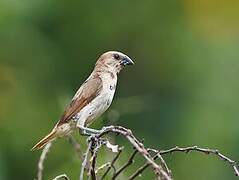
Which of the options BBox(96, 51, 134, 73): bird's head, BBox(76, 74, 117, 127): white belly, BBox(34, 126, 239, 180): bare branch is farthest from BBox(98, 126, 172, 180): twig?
BBox(96, 51, 134, 73): bird's head

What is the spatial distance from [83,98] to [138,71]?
19.6 ft

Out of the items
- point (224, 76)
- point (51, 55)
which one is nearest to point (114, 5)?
point (51, 55)

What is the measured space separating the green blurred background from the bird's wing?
320 centimetres

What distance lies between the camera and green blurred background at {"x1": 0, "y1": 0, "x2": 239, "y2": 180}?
33.9 feet

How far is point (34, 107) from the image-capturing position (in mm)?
10688

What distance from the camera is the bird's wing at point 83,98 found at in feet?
19.5

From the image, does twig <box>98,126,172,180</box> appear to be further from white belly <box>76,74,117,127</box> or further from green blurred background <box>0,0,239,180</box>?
green blurred background <box>0,0,239,180</box>

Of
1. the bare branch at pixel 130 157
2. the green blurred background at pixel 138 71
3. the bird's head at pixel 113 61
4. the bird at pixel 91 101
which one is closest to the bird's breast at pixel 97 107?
the bird at pixel 91 101

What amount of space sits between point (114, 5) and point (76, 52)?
0.77 metres

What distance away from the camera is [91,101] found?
5980 millimetres

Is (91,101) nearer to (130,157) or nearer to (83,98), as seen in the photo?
(83,98)

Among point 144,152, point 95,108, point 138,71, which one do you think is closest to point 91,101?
point 95,108

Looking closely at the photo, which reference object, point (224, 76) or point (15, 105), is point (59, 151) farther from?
point (224, 76)

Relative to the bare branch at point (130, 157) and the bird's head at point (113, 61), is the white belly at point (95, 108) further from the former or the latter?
the bare branch at point (130, 157)
